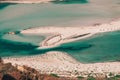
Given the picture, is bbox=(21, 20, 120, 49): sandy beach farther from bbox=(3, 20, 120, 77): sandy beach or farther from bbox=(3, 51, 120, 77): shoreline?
bbox=(3, 51, 120, 77): shoreline

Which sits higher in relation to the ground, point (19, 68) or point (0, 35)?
point (19, 68)

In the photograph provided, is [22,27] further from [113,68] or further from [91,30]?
[113,68]

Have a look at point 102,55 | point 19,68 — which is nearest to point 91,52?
point 102,55

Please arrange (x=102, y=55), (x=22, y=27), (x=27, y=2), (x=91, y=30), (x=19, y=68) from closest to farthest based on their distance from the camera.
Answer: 1. (x=19, y=68)
2. (x=102, y=55)
3. (x=91, y=30)
4. (x=22, y=27)
5. (x=27, y=2)

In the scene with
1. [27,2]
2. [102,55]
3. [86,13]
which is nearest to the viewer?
[102,55]

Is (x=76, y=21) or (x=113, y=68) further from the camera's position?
(x=76, y=21)

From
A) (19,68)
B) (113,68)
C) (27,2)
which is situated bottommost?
(27,2)

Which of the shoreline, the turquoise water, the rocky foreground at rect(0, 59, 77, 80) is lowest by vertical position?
the turquoise water

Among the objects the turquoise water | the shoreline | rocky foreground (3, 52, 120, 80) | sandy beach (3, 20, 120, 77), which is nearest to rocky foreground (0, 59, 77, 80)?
rocky foreground (3, 52, 120, 80)
